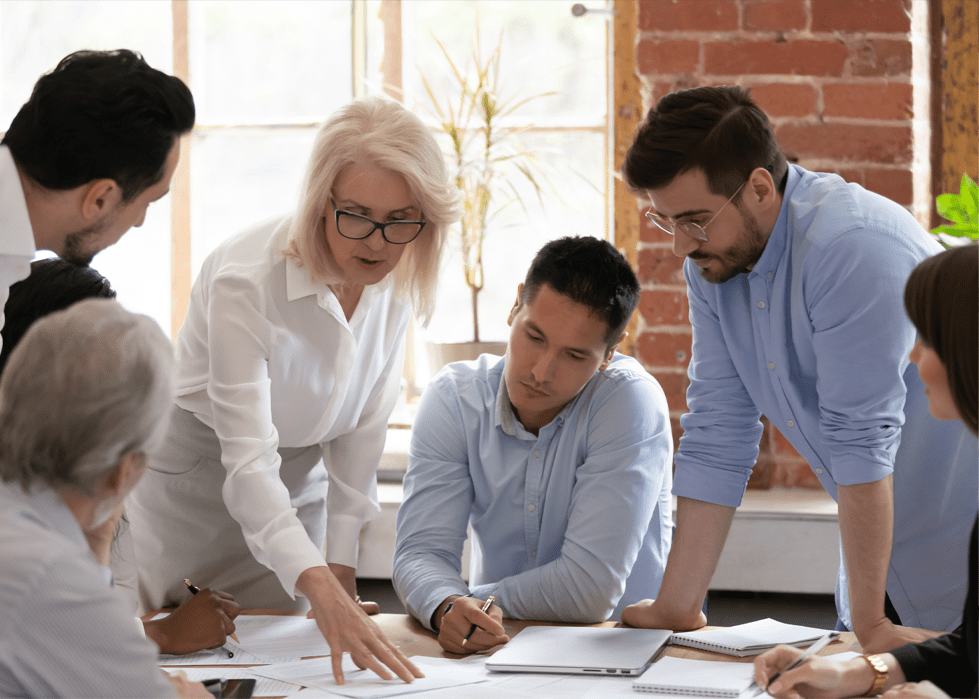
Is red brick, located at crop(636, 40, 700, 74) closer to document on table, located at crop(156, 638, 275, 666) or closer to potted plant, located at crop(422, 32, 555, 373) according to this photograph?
potted plant, located at crop(422, 32, 555, 373)

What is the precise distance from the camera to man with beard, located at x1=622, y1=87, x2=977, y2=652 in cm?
134

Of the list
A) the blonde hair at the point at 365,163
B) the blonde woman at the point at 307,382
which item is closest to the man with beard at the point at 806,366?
the blonde hair at the point at 365,163

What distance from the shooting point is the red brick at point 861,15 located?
8.10 feet

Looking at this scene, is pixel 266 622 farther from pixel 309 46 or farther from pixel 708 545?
pixel 309 46

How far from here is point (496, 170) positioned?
2861 millimetres

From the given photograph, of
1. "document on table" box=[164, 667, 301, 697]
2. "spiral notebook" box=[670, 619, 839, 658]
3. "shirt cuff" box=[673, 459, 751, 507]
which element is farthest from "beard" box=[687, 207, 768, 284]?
"document on table" box=[164, 667, 301, 697]

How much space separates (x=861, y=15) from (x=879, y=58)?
Answer: 0.41ft

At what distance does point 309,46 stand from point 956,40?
2.00m

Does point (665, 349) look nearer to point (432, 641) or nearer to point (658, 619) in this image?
point (658, 619)

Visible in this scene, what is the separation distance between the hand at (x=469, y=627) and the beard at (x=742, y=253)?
0.65m

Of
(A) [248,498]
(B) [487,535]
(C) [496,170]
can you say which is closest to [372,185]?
(A) [248,498]

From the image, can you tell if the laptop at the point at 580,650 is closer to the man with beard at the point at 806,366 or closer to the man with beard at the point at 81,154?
the man with beard at the point at 806,366

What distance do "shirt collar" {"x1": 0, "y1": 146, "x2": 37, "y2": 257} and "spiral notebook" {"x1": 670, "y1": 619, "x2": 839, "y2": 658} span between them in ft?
3.55

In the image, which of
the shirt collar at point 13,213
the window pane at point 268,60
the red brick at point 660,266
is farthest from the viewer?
the window pane at point 268,60
